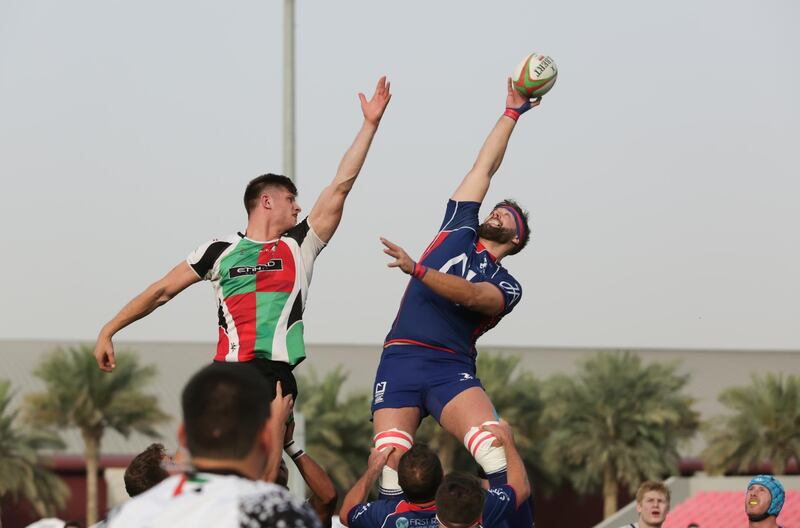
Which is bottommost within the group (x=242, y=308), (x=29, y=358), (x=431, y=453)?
(x=29, y=358)

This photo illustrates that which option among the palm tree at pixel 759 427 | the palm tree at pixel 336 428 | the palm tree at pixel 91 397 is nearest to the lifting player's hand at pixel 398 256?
the palm tree at pixel 336 428

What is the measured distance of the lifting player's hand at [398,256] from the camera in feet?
27.0

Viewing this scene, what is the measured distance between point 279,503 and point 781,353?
2913 inches

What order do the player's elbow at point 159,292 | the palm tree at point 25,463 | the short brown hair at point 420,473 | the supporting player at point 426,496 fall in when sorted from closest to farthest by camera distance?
the supporting player at point 426,496 → the short brown hair at point 420,473 → the player's elbow at point 159,292 → the palm tree at point 25,463

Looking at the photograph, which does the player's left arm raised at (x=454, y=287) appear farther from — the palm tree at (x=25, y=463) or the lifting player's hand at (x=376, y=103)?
the palm tree at (x=25, y=463)

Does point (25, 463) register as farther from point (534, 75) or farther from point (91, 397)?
point (534, 75)

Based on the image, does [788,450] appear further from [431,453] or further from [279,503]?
[279,503]

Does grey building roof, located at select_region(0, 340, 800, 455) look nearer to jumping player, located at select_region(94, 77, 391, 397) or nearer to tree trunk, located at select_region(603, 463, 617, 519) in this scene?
tree trunk, located at select_region(603, 463, 617, 519)

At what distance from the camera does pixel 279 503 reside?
12.6 ft

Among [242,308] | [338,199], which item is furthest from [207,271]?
[338,199]

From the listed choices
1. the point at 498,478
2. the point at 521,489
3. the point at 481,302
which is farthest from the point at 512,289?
the point at 521,489

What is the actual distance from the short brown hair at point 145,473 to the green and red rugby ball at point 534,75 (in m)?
4.42

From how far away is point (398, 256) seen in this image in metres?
8.24

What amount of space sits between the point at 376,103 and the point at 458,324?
1795 millimetres
